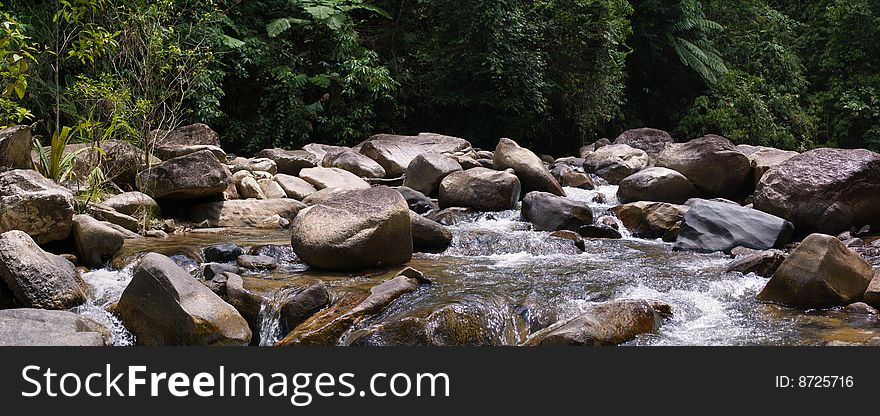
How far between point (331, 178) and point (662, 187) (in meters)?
4.38

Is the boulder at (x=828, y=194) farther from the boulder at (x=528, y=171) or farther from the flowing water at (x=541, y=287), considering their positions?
the boulder at (x=528, y=171)

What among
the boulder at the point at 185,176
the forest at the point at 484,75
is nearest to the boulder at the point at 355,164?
the forest at the point at 484,75

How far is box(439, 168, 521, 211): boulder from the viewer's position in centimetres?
923

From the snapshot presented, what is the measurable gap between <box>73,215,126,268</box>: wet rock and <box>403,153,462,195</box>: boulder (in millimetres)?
4544

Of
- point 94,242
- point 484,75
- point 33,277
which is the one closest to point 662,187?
point 484,75

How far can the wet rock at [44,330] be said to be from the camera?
389 centimetres

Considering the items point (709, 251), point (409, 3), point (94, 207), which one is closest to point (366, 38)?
point (409, 3)

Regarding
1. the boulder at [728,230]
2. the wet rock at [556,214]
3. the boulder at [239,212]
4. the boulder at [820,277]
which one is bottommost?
the boulder at [239,212]

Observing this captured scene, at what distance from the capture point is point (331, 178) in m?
10.3

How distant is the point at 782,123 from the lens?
18.3m

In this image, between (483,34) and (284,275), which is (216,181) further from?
(483,34)

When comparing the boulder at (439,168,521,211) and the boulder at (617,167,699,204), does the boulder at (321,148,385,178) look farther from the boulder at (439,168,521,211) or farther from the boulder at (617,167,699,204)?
the boulder at (617,167,699,204)

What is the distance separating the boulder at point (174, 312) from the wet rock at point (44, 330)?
324mm

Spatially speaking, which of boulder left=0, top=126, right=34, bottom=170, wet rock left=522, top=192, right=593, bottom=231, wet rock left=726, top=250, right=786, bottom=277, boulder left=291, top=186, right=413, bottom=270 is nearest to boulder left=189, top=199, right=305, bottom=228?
boulder left=0, top=126, right=34, bottom=170
